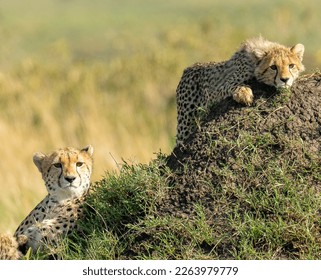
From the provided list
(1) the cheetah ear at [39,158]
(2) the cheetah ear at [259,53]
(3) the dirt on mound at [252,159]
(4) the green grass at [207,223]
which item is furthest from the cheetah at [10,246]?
(2) the cheetah ear at [259,53]

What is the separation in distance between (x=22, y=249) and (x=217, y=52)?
10.1 meters

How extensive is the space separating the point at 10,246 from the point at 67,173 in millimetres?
562

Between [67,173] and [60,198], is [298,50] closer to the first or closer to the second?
[67,173]

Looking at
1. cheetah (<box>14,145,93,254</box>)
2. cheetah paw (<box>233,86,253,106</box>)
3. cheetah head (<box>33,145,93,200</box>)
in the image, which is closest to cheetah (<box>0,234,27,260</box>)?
cheetah (<box>14,145,93,254</box>)

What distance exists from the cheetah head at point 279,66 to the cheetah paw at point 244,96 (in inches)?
A: 6.6

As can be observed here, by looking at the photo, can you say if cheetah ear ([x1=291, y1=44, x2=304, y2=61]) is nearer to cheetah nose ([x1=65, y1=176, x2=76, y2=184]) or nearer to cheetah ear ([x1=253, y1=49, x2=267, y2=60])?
cheetah ear ([x1=253, y1=49, x2=267, y2=60])

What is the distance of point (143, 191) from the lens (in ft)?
19.4

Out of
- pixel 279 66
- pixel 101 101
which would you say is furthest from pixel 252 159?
pixel 101 101

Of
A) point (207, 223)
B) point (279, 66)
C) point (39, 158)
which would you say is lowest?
point (207, 223)

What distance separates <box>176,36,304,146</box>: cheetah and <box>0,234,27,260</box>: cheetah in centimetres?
131

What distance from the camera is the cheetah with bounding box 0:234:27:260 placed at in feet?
19.2

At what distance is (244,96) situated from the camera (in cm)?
618

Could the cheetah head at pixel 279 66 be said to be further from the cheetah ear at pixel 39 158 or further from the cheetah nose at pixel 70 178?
the cheetah ear at pixel 39 158

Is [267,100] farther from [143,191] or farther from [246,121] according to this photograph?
[143,191]
